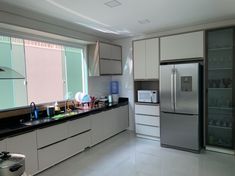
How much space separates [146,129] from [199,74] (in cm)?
176

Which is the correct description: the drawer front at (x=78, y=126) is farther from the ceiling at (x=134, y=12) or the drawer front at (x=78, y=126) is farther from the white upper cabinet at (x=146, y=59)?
the ceiling at (x=134, y=12)

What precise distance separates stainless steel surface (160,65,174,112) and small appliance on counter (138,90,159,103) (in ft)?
1.06

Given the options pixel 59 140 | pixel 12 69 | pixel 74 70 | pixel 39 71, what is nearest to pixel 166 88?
pixel 74 70

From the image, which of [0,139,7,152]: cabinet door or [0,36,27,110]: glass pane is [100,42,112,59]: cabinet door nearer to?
[0,36,27,110]: glass pane

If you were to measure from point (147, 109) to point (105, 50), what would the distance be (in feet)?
5.77

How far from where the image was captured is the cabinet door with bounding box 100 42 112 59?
4357 mm

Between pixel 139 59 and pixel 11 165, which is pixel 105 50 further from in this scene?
pixel 11 165

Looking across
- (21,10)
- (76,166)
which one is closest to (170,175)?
(76,166)

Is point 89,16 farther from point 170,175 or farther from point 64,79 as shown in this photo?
point 170,175

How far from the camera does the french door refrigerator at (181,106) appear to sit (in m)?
3.50

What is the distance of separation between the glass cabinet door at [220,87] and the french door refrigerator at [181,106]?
1.14ft

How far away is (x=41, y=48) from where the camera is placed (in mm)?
3650

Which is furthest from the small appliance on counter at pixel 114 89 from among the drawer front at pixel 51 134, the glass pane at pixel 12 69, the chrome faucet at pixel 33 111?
the glass pane at pixel 12 69

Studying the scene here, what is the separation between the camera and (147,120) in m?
4.30
